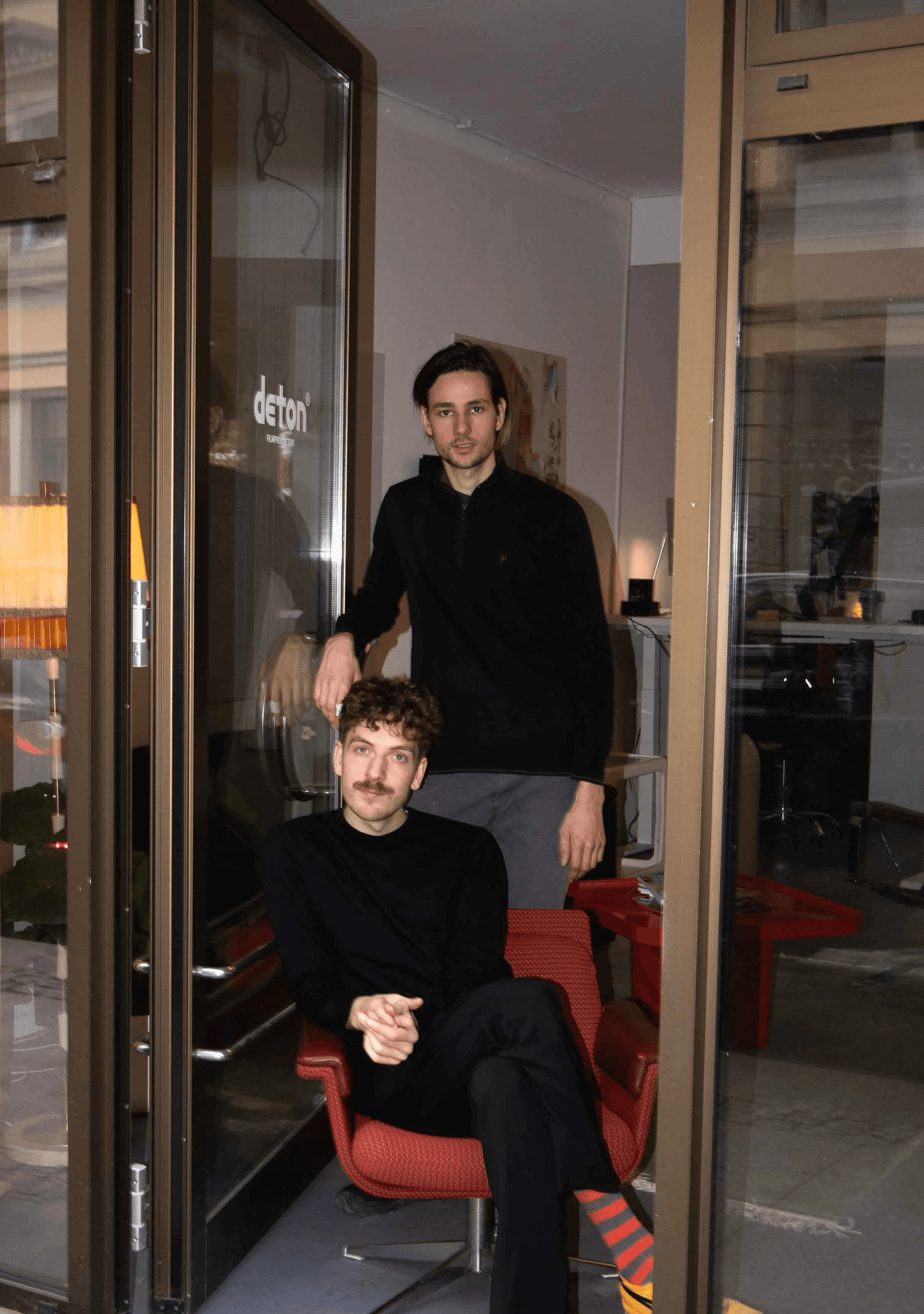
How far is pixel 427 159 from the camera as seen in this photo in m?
4.72

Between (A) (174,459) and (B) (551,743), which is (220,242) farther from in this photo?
(B) (551,743)

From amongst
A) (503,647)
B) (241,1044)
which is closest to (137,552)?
(503,647)

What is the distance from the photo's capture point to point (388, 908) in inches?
90.4

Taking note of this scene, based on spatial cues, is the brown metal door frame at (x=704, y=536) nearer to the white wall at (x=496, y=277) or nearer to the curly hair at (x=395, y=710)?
the curly hair at (x=395, y=710)

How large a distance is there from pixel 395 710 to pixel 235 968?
0.64 meters

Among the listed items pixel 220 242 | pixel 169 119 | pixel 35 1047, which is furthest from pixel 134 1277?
pixel 169 119

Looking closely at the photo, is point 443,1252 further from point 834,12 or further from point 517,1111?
point 834,12

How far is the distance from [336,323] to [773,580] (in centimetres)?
153

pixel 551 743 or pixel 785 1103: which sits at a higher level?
pixel 551 743

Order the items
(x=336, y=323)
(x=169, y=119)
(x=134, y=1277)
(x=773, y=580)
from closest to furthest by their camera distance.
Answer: (x=773, y=580), (x=169, y=119), (x=134, y=1277), (x=336, y=323)

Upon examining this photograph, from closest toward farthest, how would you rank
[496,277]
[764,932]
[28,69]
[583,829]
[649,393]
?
[764,932] < [28,69] < [583,829] < [496,277] < [649,393]

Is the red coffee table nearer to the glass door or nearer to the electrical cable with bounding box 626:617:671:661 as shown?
the glass door

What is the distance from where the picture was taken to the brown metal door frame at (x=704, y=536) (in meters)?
1.72

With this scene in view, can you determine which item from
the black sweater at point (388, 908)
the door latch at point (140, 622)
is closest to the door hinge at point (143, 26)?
the door latch at point (140, 622)
